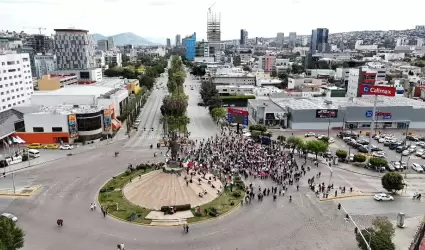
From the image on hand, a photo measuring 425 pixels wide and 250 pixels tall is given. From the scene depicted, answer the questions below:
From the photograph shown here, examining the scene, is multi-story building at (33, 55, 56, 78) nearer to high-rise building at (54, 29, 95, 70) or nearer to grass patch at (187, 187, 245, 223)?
high-rise building at (54, 29, 95, 70)

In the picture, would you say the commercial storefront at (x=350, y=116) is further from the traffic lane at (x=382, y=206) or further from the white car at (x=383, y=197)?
the traffic lane at (x=382, y=206)

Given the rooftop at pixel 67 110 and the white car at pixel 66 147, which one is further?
the rooftop at pixel 67 110

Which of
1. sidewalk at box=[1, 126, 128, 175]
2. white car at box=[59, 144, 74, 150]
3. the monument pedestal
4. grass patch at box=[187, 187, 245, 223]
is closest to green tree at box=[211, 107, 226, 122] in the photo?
sidewalk at box=[1, 126, 128, 175]

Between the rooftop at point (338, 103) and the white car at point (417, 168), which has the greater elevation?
the rooftop at point (338, 103)

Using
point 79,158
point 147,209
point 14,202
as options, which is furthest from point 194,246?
point 79,158

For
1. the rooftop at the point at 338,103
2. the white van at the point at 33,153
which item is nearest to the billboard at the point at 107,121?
the white van at the point at 33,153

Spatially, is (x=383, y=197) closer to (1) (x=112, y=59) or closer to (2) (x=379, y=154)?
(2) (x=379, y=154)
